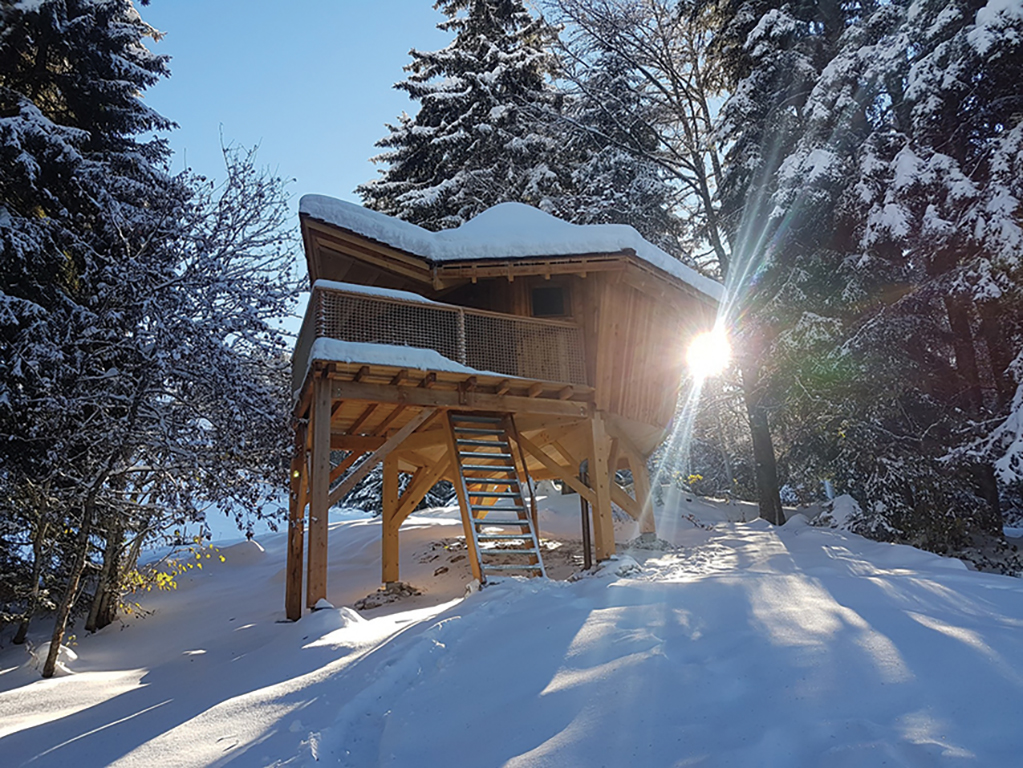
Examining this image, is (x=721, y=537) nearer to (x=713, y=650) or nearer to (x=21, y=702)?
(x=713, y=650)

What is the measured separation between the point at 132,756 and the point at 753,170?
1740cm

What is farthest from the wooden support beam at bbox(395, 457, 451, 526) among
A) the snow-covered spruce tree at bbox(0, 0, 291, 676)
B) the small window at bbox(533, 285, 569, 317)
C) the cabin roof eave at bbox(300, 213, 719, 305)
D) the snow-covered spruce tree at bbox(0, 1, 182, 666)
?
the snow-covered spruce tree at bbox(0, 1, 182, 666)

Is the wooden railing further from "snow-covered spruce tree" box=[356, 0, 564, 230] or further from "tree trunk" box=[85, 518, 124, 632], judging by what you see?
"snow-covered spruce tree" box=[356, 0, 564, 230]

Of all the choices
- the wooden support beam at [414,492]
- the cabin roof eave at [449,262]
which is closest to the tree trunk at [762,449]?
the cabin roof eave at [449,262]

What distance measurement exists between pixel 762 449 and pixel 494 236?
402 inches

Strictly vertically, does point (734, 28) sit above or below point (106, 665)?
above

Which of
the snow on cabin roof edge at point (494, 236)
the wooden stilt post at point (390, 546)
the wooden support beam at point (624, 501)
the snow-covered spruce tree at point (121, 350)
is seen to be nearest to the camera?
the snow-covered spruce tree at point (121, 350)

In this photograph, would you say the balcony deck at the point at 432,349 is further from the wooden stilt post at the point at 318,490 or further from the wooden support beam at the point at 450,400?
the wooden stilt post at the point at 318,490

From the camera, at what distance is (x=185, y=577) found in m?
17.2

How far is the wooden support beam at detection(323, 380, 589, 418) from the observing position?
9297mm

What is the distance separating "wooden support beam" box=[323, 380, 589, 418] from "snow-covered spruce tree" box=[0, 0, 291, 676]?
43.1 inches

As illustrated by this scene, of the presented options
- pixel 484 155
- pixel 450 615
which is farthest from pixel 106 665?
pixel 484 155

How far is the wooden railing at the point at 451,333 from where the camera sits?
361 inches

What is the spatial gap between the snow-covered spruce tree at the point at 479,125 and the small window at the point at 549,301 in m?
6.98
